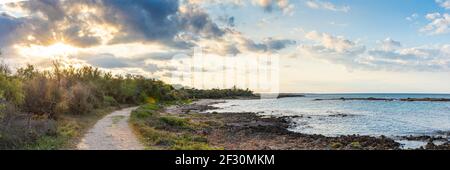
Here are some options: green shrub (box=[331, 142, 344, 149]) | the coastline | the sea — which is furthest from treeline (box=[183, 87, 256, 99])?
green shrub (box=[331, 142, 344, 149])

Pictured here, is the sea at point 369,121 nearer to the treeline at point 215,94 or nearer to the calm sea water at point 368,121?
the calm sea water at point 368,121

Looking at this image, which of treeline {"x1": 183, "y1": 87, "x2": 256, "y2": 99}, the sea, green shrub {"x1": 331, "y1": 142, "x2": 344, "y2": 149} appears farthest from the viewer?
treeline {"x1": 183, "y1": 87, "x2": 256, "y2": 99}

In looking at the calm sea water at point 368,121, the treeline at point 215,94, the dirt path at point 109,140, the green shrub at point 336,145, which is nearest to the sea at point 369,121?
the calm sea water at point 368,121

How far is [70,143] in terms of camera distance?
10086mm

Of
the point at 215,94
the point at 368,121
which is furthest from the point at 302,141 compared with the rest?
the point at 215,94

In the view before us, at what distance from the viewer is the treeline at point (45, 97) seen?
923 centimetres

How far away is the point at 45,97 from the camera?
16203 millimetres

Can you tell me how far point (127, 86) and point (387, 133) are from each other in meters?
24.7

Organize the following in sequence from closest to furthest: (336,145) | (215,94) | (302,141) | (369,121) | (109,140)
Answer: (109,140) → (336,145) → (302,141) → (369,121) → (215,94)

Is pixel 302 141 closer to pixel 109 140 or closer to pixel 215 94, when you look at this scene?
pixel 109 140

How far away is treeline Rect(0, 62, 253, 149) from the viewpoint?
9234 millimetres

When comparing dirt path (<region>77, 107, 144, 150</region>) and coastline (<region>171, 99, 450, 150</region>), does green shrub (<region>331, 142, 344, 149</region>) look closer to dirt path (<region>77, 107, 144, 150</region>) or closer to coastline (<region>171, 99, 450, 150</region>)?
coastline (<region>171, 99, 450, 150</region>)
